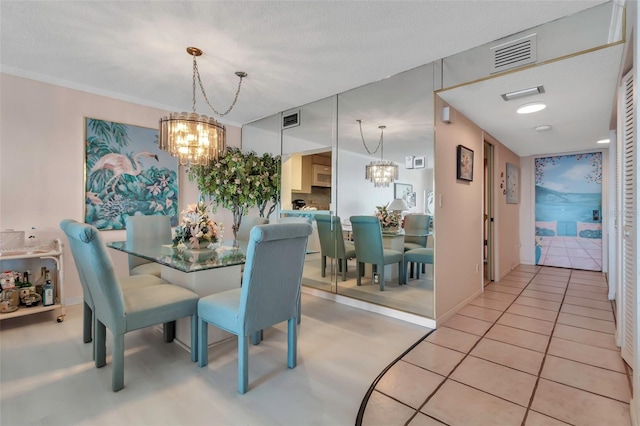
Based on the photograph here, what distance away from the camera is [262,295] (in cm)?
187

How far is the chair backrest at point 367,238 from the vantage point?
3486 mm

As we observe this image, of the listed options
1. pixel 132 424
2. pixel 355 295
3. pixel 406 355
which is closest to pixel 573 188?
pixel 355 295

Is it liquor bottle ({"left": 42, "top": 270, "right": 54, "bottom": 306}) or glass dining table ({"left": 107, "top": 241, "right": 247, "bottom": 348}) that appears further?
liquor bottle ({"left": 42, "top": 270, "right": 54, "bottom": 306})

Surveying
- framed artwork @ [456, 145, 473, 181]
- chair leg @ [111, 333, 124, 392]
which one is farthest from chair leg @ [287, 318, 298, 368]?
framed artwork @ [456, 145, 473, 181]

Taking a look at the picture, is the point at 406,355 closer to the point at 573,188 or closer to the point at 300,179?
the point at 300,179

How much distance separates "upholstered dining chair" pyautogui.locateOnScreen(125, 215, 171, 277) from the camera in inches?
121

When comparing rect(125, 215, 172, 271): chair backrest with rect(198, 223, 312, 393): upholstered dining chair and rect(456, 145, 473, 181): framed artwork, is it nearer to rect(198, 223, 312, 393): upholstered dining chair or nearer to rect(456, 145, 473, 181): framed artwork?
rect(198, 223, 312, 393): upholstered dining chair

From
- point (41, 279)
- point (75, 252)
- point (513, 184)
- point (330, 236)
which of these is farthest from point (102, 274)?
point (513, 184)

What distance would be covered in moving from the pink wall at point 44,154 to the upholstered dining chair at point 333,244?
2.52 m

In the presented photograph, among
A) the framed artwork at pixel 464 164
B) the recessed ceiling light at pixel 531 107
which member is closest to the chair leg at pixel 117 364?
the framed artwork at pixel 464 164

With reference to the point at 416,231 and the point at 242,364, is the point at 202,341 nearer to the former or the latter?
the point at 242,364

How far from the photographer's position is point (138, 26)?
7.41 ft

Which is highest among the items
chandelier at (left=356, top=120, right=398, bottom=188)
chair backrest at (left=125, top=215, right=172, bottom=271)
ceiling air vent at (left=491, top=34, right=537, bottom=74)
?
ceiling air vent at (left=491, top=34, right=537, bottom=74)

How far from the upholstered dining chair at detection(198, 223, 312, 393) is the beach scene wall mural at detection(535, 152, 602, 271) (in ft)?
18.5
